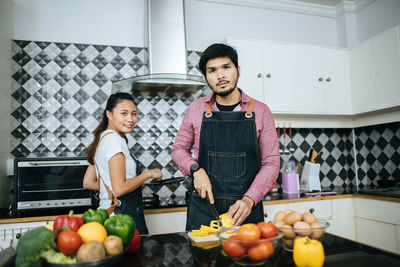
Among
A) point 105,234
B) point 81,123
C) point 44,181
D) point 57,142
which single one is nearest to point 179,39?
point 81,123

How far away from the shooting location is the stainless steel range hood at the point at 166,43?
2.65 meters

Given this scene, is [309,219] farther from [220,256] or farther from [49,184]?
[49,184]

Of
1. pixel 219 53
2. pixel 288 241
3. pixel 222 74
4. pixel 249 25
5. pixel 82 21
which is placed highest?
pixel 249 25

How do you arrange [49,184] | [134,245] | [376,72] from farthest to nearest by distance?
[376,72], [49,184], [134,245]

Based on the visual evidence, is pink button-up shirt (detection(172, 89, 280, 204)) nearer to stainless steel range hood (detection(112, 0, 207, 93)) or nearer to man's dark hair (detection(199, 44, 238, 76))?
man's dark hair (detection(199, 44, 238, 76))

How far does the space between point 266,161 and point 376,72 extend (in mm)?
1885

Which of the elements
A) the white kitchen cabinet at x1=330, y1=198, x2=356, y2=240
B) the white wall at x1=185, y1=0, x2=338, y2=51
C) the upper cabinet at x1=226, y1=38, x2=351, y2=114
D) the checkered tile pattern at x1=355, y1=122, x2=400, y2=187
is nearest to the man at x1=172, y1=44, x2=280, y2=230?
the upper cabinet at x1=226, y1=38, x2=351, y2=114

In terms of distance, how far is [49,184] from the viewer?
7.36ft

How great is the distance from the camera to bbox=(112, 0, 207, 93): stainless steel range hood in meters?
2.65

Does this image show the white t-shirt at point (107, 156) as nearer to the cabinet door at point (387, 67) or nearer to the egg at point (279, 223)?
the egg at point (279, 223)

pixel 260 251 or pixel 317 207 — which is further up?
pixel 260 251

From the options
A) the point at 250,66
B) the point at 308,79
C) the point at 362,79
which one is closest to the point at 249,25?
the point at 250,66

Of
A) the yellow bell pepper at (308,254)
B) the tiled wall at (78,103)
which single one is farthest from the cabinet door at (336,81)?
the yellow bell pepper at (308,254)

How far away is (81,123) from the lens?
109 inches
